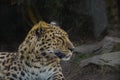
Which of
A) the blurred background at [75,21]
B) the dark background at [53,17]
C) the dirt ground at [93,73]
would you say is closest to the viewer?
the dirt ground at [93,73]

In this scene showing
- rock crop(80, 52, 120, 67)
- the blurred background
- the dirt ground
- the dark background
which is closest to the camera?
the dirt ground

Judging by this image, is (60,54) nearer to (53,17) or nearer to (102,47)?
(102,47)

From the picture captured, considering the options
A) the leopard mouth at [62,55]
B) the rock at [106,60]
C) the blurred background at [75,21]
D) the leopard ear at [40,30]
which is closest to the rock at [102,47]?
the blurred background at [75,21]

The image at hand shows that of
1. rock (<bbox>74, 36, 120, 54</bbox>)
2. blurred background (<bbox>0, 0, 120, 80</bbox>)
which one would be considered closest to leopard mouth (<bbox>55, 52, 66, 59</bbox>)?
blurred background (<bbox>0, 0, 120, 80</bbox>)

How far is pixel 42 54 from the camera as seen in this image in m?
6.48

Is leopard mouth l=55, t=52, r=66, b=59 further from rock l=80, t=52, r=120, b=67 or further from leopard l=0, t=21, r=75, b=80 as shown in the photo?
rock l=80, t=52, r=120, b=67

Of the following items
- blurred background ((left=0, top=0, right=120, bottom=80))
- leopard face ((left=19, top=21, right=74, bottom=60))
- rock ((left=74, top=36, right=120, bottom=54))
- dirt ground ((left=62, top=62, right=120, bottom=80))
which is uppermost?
blurred background ((left=0, top=0, right=120, bottom=80))

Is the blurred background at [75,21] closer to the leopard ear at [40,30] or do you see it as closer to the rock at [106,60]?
the rock at [106,60]

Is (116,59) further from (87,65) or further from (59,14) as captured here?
(59,14)

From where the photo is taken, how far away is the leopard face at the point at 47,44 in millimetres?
6434

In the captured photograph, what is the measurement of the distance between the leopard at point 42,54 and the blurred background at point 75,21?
13.5 ft

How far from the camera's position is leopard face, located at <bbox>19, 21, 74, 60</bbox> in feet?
21.1

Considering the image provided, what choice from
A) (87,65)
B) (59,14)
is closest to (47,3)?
(59,14)

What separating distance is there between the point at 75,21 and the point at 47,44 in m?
6.73
